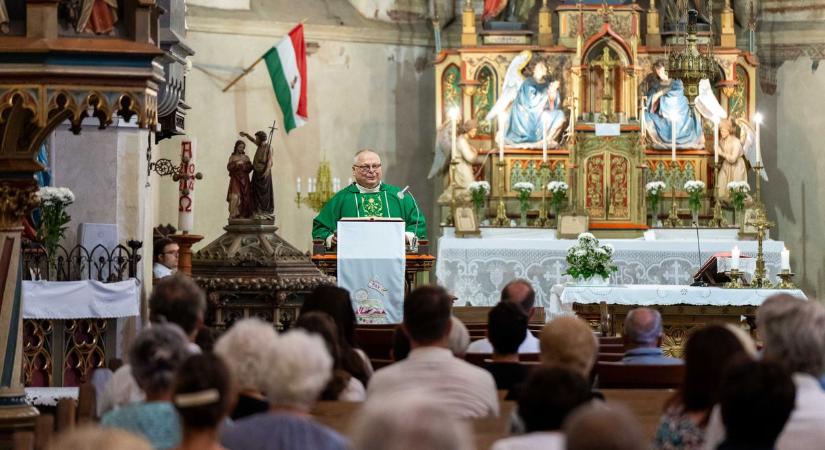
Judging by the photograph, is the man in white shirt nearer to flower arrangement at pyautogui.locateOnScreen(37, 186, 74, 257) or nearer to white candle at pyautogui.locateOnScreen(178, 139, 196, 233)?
flower arrangement at pyautogui.locateOnScreen(37, 186, 74, 257)

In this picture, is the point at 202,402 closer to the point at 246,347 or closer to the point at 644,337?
the point at 246,347

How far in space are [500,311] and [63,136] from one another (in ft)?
22.6

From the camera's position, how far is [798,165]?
21.0 m

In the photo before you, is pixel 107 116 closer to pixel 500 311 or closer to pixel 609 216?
pixel 500 311

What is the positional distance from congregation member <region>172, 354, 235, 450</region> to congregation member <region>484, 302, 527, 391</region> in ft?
9.22

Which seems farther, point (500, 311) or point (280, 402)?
point (500, 311)

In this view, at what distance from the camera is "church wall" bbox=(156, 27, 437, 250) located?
64.2 feet

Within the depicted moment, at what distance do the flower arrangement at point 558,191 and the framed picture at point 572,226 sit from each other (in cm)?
26

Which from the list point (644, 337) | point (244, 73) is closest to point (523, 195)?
point (244, 73)

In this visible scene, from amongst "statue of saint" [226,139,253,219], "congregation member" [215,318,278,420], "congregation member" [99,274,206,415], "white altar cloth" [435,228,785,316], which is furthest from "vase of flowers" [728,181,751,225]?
"congregation member" [215,318,278,420]

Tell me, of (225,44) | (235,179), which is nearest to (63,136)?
(235,179)

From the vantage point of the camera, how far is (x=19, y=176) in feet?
27.8

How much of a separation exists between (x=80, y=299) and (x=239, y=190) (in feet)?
7.84

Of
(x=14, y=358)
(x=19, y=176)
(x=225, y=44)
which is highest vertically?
(x=225, y=44)
